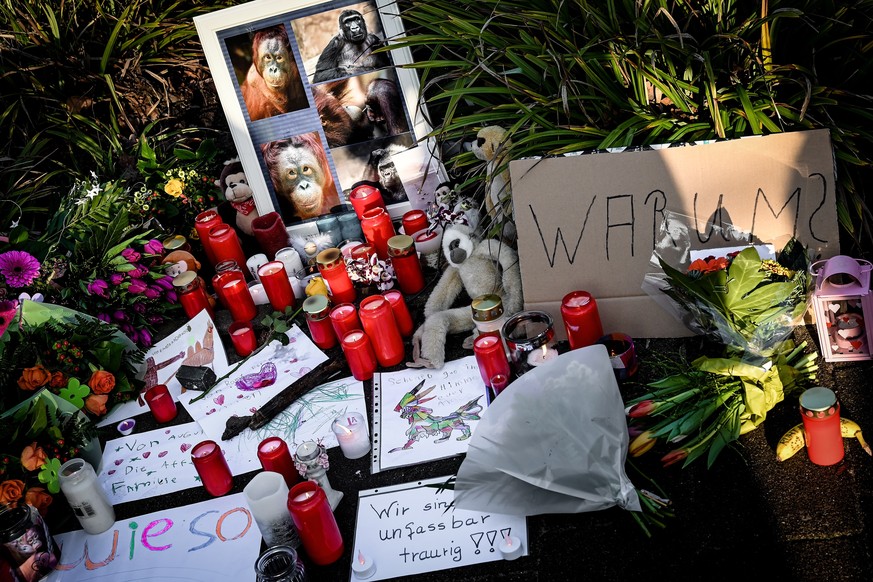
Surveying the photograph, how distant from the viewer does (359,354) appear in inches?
74.7

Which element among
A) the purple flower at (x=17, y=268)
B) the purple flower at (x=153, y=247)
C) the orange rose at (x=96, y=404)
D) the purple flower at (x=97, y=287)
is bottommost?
the orange rose at (x=96, y=404)

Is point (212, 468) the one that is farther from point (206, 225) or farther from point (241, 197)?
point (241, 197)

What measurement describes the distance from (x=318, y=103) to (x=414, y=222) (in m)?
0.52

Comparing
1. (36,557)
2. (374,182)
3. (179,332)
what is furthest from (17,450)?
(374,182)

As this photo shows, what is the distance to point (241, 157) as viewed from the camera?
8.28 feet

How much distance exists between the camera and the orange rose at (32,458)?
167cm

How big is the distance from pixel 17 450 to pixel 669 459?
1.42 meters

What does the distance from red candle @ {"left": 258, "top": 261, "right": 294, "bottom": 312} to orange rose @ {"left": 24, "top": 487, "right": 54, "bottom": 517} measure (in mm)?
804

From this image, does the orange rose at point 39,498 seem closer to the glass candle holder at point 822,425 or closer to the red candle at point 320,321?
the red candle at point 320,321

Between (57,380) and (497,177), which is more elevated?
(497,177)

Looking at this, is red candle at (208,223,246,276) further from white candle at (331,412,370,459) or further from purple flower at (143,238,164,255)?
white candle at (331,412,370,459)

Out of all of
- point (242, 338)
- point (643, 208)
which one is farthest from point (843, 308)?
point (242, 338)

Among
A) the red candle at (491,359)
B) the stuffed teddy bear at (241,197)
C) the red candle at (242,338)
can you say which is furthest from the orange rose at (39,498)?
the stuffed teddy bear at (241,197)

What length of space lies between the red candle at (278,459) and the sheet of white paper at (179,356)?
526mm
